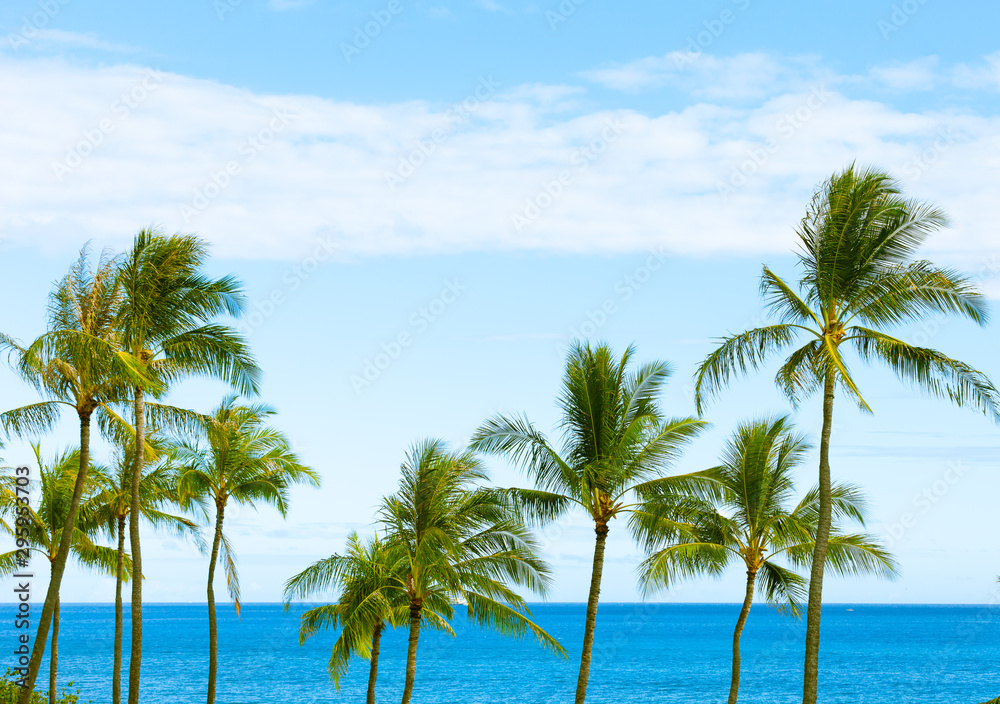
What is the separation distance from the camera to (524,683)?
3039 inches

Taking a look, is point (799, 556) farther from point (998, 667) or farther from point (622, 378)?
point (998, 667)

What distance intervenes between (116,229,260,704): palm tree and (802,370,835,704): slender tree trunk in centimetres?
1108

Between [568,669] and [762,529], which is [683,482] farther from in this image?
[568,669]

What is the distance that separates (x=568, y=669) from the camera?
88938mm

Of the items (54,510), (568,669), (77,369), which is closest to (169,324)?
(77,369)

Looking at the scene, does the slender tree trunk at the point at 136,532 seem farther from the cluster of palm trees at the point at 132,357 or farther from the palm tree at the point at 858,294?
the palm tree at the point at 858,294

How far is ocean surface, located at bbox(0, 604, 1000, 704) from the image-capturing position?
68000mm

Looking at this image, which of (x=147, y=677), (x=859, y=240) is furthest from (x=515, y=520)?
(x=147, y=677)

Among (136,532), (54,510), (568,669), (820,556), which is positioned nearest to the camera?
(820,556)

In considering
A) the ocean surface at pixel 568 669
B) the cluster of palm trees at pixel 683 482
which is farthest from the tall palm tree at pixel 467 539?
the ocean surface at pixel 568 669

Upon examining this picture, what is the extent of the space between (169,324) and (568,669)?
7641 cm

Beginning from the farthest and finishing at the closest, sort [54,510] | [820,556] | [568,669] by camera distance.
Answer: [568,669], [54,510], [820,556]

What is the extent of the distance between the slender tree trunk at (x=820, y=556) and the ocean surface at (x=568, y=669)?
52.9 metres

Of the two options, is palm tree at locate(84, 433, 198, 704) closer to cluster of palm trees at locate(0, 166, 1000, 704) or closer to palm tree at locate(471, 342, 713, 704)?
cluster of palm trees at locate(0, 166, 1000, 704)
